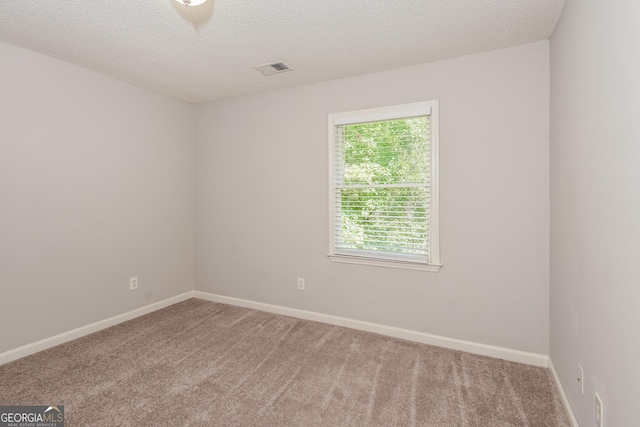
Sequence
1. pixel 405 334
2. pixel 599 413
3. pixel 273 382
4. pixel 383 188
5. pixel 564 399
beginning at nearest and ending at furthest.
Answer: pixel 599 413 < pixel 564 399 < pixel 273 382 < pixel 405 334 < pixel 383 188

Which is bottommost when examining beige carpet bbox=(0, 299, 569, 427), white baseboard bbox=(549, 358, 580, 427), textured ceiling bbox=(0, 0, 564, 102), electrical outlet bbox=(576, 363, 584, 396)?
beige carpet bbox=(0, 299, 569, 427)

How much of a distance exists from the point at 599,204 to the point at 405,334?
76.4 inches

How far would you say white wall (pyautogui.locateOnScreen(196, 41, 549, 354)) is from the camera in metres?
2.46

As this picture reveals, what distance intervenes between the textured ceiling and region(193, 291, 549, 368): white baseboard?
7.94 ft

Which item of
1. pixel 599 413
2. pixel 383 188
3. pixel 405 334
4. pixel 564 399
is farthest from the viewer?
pixel 383 188

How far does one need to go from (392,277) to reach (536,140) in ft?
5.29

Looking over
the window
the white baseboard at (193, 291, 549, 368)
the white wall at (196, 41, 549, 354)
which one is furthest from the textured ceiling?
the white baseboard at (193, 291, 549, 368)

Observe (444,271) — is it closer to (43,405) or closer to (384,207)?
(384,207)

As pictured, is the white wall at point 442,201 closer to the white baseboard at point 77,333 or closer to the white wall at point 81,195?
the white wall at point 81,195

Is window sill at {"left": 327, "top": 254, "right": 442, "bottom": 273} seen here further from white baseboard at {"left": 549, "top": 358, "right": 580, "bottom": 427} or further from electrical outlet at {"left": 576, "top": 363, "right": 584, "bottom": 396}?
electrical outlet at {"left": 576, "top": 363, "right": 584, "bottom": 396}

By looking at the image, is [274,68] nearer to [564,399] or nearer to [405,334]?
[405,334]

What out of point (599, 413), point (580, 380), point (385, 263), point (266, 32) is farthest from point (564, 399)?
point (266, 32)

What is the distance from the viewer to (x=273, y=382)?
7.32 ft

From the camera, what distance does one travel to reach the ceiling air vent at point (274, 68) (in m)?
2.83
